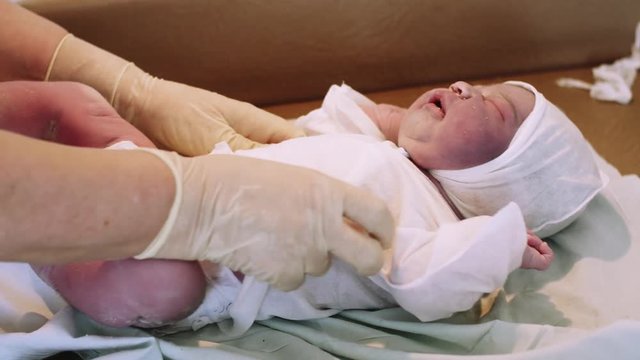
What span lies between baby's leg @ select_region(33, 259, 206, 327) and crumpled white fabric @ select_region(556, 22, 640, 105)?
1211 millimetres

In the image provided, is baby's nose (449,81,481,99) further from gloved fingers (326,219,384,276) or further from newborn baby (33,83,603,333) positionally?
gloved fingers (326,219,384,276)

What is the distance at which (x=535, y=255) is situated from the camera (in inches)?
37.6

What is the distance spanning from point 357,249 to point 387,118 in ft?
1.50

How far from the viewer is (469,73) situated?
170cm

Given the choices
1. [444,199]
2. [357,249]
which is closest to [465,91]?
[444,199]

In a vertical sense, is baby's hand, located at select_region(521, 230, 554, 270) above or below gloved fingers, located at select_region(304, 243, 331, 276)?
below

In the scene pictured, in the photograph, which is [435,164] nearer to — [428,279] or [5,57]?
[428,279]

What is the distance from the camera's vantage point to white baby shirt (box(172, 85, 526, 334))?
2.80 ft

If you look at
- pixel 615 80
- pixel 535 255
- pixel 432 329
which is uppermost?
pixel 615 80

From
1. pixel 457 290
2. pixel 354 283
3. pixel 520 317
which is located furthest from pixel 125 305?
pixel 520 317

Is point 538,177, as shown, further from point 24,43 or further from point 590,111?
point 24,43

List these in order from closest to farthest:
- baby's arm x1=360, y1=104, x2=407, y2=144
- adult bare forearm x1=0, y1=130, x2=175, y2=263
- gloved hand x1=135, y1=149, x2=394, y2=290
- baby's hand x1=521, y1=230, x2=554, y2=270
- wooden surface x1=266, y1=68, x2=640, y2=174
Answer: adult bare forearm x1=0, y1=130, x2=175, y2=263, gloved hand x1=135, y1=149, x2=394, y2=290, baby's hand x1=521, y1=230, x2=554, y2=270, baby's arm x1=360, y1=104, x2=407, y2=144, wooden surface x1=266, y1=68, x2=640, y2=174

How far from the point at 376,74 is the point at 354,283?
0.83 meters

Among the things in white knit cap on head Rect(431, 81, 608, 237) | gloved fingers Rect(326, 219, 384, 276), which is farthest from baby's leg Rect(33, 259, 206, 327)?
white knit cap on head Rect(431, 81, 608, 237)
